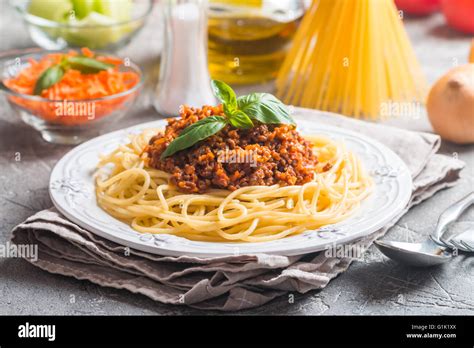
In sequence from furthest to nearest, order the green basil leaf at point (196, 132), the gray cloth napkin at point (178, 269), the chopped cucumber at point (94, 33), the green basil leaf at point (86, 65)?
the chopped cucumber at point (94, 33), the green basil leaf at point (86, 65), the green basil leaf at point (196, 132), the gray cloth napkin at point (178, 269)

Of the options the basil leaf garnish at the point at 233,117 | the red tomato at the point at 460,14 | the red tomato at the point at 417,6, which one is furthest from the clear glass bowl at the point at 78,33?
the red tomato at the point at 460,14

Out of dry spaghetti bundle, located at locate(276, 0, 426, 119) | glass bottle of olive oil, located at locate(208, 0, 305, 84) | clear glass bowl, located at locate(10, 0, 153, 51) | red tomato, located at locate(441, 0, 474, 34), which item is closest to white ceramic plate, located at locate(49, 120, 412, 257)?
dry spaghetti bundle, located at locate(276, 0, 426, 119)

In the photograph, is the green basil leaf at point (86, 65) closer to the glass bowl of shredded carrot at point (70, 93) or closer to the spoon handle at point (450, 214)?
the glass bowl of shredded carrot at point (70, 93)

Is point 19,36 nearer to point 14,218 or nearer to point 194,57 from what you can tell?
point 194,57

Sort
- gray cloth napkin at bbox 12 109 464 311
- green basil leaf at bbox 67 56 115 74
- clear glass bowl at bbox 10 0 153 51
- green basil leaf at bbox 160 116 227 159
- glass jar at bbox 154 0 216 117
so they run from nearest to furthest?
gray cloth napkin at bbox 12 109 464 311, green basil leaf at bbox 160 116 227 159, green basil leaf at bbox 67 56 115 74, glass jar at bbox 154 0 216 117, clear glass bowl at bbox 10 0 153 51

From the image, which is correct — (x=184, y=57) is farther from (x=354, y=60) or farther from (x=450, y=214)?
(x=450, y=214)

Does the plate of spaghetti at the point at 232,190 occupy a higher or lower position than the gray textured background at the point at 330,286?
higher

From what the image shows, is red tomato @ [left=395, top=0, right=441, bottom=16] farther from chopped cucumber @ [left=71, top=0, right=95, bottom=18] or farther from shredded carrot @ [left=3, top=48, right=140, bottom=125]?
shredded carrot @ [left=3, top=48, right=140, bottom=125]
